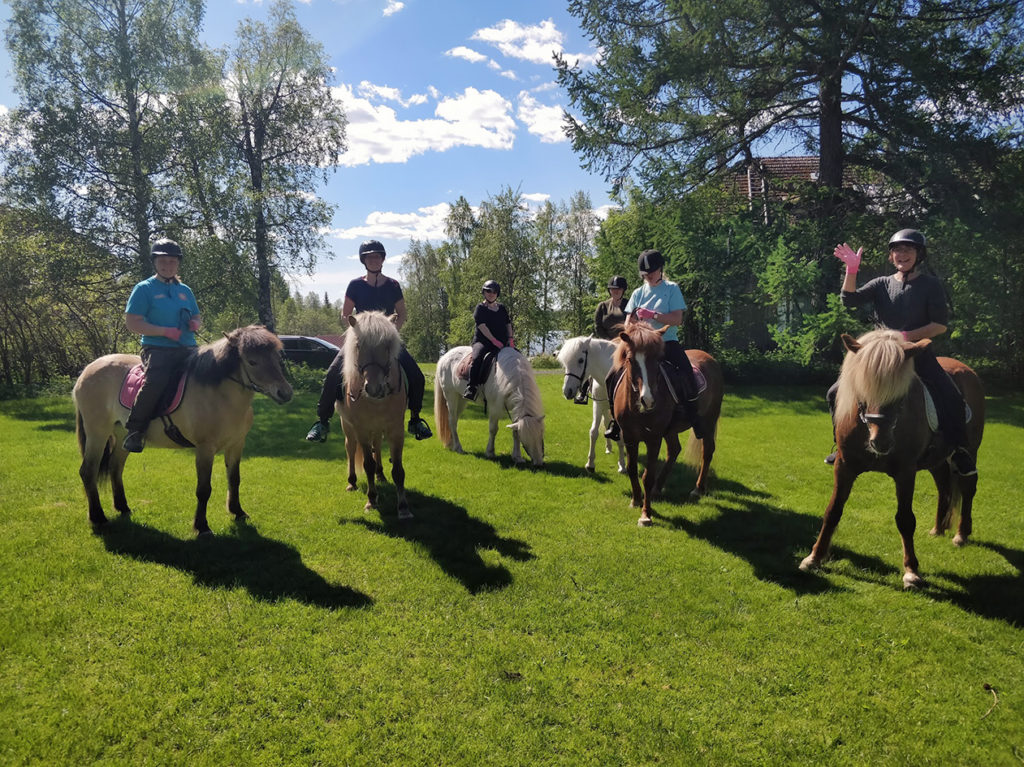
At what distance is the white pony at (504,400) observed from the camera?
25.5ft

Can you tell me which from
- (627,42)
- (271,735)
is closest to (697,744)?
(271,735)

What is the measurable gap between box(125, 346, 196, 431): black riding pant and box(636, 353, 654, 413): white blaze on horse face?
4.76 metres

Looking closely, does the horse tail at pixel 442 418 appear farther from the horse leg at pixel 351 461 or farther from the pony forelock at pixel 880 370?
the pony forelock at pixel 880 370

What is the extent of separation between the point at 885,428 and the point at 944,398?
2.95ft

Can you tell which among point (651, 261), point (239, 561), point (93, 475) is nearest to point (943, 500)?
point (651, 261)

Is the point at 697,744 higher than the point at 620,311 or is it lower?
lower

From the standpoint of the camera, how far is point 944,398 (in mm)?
4488

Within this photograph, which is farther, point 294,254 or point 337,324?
point 337,324

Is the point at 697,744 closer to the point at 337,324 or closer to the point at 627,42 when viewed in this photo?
the point at 627,42

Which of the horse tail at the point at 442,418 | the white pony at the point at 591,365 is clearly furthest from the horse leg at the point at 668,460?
the horse tail at the point at 442,418

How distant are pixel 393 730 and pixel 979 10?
1860cm

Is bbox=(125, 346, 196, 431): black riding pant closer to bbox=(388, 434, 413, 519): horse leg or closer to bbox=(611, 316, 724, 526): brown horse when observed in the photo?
bbox=(388, 434, 413, 519): horse leg

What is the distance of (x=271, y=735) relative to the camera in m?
2.78

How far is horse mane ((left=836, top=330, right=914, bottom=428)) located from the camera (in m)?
3.97
